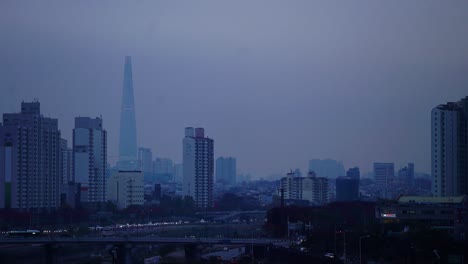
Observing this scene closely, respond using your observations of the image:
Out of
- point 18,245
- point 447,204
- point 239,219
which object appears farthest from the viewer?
point 239,219

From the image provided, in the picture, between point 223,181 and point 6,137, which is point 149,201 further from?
point 223,181

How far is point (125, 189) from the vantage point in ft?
88.7

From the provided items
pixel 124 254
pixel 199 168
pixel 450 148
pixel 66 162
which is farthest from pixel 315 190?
pixel 124 254

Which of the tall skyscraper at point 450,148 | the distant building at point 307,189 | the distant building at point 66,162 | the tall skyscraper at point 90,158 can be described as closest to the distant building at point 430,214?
the tall skyscraper at point 450,148

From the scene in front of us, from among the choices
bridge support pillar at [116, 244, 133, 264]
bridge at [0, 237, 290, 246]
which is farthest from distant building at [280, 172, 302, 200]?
bridge support pillar at [116, 244, 133, 264]

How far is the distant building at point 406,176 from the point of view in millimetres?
30641

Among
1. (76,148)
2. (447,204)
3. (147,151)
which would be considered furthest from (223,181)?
(447,204)

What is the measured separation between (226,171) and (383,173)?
455 inches

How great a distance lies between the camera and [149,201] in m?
28.5

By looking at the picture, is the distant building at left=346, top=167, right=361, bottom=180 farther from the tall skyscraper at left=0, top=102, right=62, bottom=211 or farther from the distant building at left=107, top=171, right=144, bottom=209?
the tall skyscraper at left=0, top=102, right=62, bottom=211

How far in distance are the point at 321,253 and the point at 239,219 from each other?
13.5 metres

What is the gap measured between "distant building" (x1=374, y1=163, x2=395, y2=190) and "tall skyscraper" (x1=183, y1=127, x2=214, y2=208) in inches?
308

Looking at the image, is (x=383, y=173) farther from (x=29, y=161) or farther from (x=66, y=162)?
(x=29, y=161)

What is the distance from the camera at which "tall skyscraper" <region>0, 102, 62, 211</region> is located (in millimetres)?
20266
